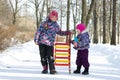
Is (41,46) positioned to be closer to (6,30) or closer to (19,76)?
(19,76)

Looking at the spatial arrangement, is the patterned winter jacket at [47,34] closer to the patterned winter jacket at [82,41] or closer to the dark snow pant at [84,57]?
the patterned winter jacket at [82,41]

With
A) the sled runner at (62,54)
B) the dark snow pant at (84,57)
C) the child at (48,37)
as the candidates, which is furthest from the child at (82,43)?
the child at (48,37)

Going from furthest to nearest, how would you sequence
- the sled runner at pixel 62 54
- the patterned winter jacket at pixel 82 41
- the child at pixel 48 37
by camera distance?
the sled runner at pixel 62 54
the patterned winter jacket at pixel 82 41
the child at pixel 48 37

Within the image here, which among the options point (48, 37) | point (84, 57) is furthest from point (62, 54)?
point (48, 37)

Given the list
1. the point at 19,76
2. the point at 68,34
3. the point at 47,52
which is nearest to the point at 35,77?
the point at 19,76

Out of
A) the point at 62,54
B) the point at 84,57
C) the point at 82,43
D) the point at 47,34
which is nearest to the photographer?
the point at 47,34

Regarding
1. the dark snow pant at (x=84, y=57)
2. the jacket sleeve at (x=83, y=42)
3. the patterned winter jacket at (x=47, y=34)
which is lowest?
the dark snow pant at (x=84, y=57)

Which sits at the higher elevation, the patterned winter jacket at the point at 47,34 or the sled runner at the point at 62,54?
the patterned winter jacket at the point at 47,34

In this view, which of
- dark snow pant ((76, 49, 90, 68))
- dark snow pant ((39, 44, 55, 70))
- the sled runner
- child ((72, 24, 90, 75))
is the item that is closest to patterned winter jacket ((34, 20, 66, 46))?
dark snow pant ((39, 44, 55, 70))

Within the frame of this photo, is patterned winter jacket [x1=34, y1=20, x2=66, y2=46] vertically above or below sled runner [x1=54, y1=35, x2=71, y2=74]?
above

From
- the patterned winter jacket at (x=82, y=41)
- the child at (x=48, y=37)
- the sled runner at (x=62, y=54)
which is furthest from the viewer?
the sled runner at (x=62, y=54)

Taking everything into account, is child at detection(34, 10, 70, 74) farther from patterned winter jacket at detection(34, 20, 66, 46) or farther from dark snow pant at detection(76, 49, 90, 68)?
dark snow pant at detection(76, 49, 90, 68)

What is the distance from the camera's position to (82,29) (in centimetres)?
1036

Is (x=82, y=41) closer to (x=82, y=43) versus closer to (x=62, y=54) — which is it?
(x=82, y=43)
